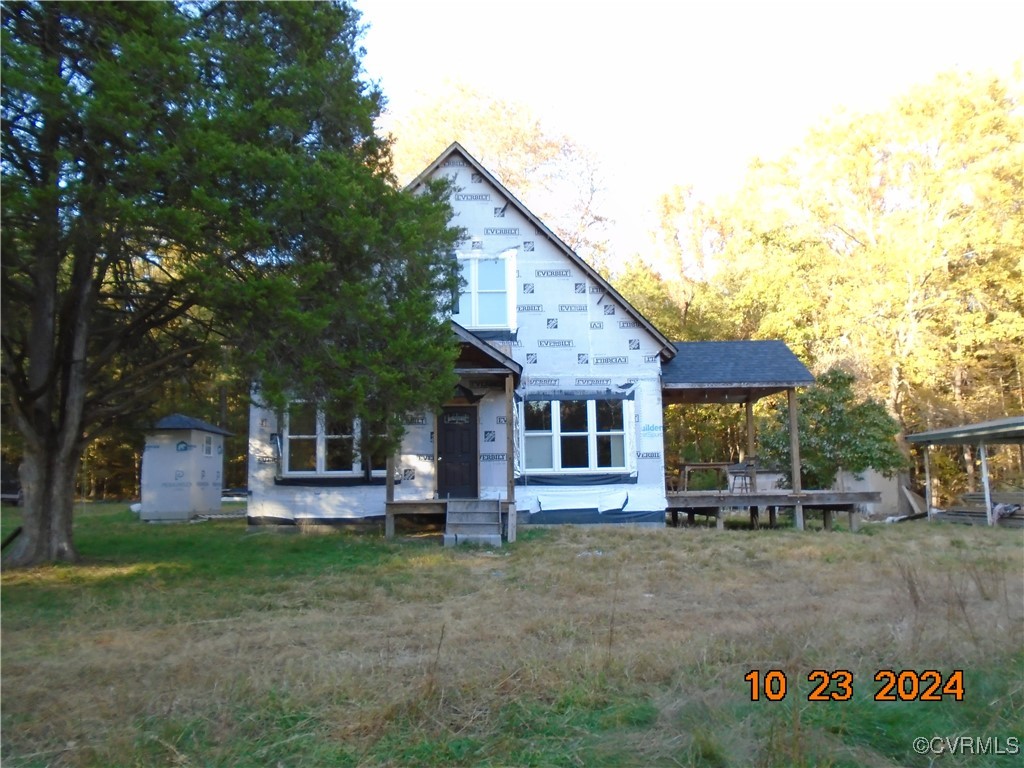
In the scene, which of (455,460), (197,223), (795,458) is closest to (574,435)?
(455,460)

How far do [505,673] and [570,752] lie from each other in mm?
1273

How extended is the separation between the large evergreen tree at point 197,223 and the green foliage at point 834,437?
1303 cm

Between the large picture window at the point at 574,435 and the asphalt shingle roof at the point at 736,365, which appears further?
the large picture window at the point at 574,435

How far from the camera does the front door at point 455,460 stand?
18002 mm

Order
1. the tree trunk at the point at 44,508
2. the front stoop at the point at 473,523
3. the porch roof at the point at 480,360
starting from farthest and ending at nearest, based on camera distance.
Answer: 1. the porch roof at the point at 480,360
2. the front stoop at the point at 473,523
3. the tree trunk at the point at 44,508

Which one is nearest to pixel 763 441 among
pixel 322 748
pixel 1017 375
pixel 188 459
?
pixel 1017 375

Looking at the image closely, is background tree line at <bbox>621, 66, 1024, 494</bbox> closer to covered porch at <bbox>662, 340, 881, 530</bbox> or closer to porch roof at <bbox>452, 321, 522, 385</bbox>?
covered porch at <bbox>662, 340, 881, 530</bbox>

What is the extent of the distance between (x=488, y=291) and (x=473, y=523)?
5658 mm

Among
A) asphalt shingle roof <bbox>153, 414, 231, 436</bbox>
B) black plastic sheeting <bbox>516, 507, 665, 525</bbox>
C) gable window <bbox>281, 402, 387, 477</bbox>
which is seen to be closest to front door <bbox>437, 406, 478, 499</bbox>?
gable window <bbox>281, 402, 387, 477</bbox>

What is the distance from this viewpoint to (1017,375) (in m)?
30.9

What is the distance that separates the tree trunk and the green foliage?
16.6m

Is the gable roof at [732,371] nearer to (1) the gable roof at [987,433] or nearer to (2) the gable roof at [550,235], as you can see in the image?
(2) the gable roof at [550,235]
